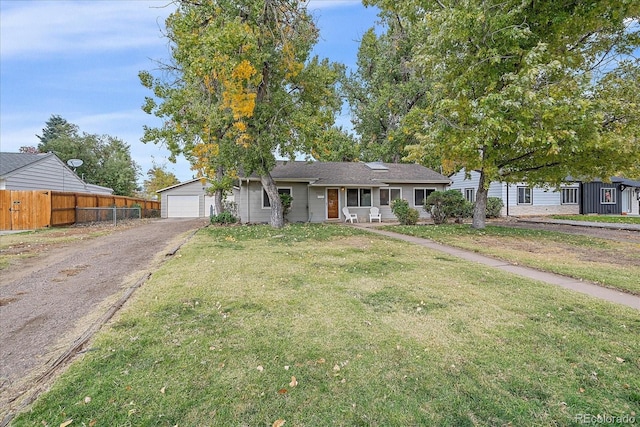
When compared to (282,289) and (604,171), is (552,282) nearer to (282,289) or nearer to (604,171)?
(282,289)

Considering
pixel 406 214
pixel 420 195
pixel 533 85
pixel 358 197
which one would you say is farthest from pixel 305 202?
pixel 533 85

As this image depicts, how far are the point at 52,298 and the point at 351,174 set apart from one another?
17435 mm

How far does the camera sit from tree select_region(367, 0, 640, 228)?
31.9ft

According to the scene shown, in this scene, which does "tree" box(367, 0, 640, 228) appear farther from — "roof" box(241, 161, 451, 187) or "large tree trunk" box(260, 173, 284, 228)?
"roof" box(241, 161, 451, 187)

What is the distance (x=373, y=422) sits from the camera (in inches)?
87.9

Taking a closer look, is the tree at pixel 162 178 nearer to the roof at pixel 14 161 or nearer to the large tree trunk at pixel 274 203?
the roof at pixel 14 161

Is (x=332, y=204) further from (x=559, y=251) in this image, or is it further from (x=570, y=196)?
(x=570, y=196)

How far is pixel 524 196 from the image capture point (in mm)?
24375

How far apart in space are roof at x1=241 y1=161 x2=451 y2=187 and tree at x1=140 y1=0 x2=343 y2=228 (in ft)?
12.7

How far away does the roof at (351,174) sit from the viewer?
749 inches

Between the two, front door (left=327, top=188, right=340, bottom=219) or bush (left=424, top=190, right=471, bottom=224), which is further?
front door (left=327, top=188, right=340, bottom=219)

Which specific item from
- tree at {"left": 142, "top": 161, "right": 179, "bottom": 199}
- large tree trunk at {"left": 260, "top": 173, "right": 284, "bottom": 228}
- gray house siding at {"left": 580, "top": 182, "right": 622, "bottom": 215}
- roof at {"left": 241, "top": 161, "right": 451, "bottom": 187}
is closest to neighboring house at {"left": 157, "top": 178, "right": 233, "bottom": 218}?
roof at {"left": 241, "top": 161, "right": 451, "bottom": 187}

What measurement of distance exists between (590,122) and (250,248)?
35.4 feet

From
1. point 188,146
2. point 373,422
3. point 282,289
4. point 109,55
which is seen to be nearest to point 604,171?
point 282,289
